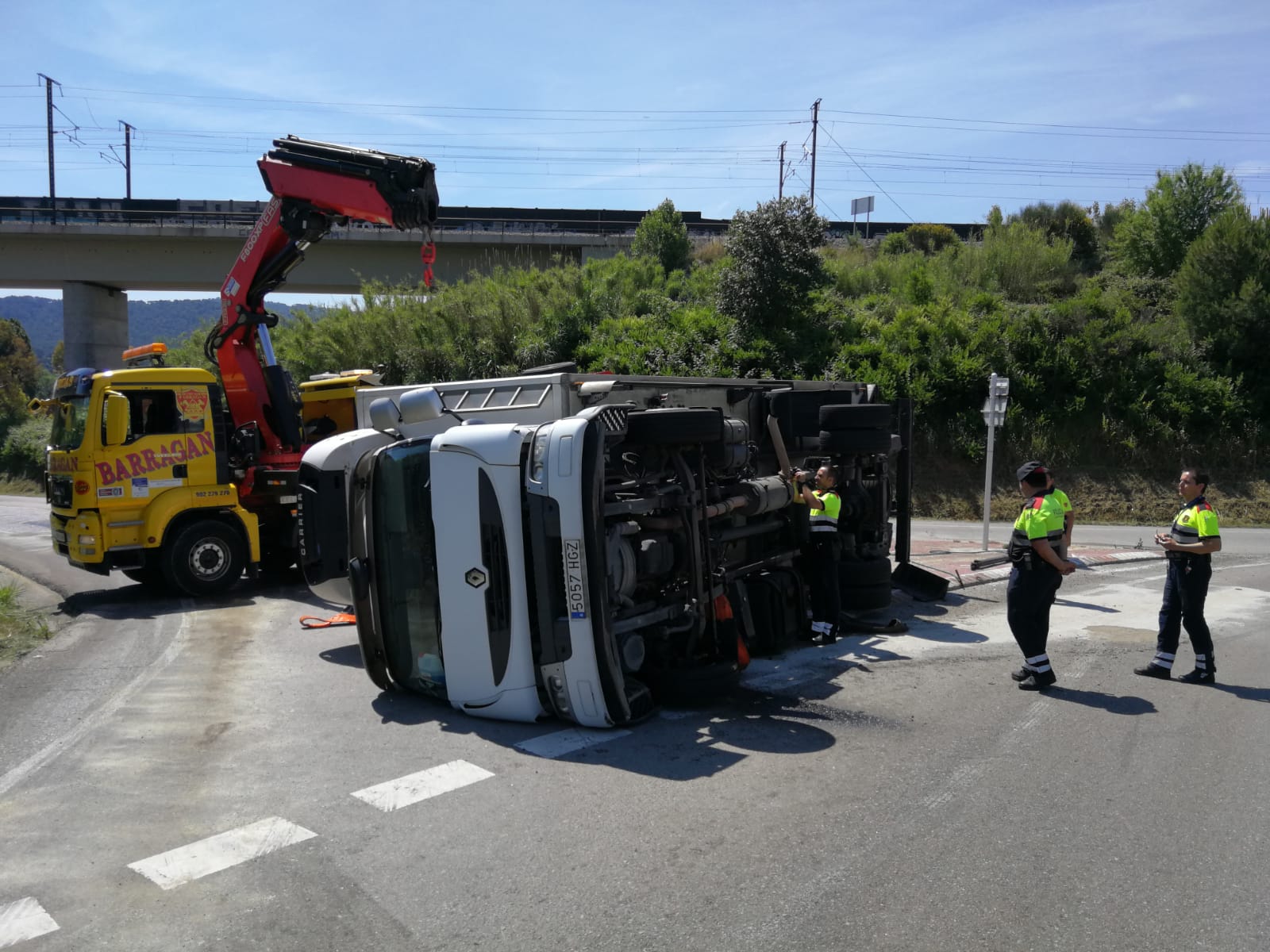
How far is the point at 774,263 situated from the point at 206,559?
18.2 metres

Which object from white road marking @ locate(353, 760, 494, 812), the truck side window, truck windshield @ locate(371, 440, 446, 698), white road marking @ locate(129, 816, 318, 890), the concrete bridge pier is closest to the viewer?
white road marking @ locate(129, 816, 318, 890)

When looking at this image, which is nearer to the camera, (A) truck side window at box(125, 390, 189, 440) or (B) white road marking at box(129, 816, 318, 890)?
(B) white road marking at box(129, 816, 318, 890)

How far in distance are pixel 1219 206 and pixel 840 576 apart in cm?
3040

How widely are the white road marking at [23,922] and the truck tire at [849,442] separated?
7256 millimetres

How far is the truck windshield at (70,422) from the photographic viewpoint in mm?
11336

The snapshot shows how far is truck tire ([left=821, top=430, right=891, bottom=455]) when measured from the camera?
9477 mm

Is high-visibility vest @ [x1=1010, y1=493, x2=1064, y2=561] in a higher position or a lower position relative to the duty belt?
higher

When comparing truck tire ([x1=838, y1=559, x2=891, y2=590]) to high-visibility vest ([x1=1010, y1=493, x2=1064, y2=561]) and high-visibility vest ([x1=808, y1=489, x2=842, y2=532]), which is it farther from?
high-visibility vest ([x1=1010, y1=493, x2=1064, y2=561])

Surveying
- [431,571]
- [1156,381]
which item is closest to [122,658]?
[431,571]

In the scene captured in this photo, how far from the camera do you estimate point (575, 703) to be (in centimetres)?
626

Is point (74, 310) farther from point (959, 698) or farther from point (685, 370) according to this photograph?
point (959, 698)

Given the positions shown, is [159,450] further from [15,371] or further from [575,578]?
[15,371]

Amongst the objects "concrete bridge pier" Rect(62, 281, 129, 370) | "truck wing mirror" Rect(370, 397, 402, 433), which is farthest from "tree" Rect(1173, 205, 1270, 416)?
"concrete bridge pier" Rect(62, 281, 129, 370)

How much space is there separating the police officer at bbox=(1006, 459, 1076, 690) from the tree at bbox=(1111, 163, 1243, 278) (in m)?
29.3
